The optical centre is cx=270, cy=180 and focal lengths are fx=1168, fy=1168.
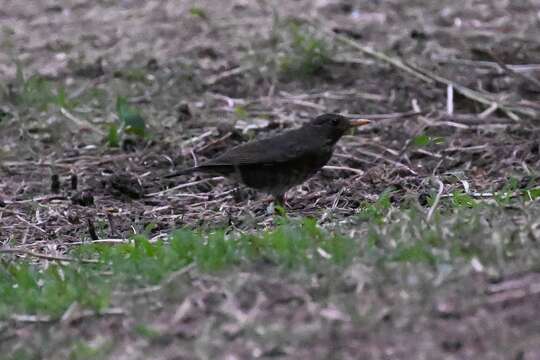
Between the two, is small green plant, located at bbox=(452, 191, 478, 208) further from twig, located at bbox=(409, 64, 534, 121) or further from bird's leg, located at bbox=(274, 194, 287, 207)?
twig, located at bbox=(409, 64, 534, 121)

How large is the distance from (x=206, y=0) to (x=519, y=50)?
13.2 ft

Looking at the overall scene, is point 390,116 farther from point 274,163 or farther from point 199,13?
point 199,13

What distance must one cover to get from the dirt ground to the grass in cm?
17

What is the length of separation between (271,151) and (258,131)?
5.82 ft

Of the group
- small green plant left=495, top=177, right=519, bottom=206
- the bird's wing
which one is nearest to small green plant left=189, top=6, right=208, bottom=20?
the bird's wing

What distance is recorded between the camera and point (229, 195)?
8.23 meters

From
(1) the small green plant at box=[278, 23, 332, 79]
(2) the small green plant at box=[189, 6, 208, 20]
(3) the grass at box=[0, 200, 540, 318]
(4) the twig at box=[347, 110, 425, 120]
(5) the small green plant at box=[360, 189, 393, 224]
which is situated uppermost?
(3) the grass at box=[0, 200, 540, 318]

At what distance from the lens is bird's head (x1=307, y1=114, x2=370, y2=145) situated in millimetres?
7875

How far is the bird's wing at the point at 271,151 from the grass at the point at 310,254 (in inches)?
57.4

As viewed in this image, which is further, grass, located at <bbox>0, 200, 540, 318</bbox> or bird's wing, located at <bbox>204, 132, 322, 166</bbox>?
bird's wing, located at <bbox>204, 132, 322, 166</bbox>

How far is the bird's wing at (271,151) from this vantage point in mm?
7605

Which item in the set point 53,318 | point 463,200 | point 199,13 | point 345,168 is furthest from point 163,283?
point 199,13

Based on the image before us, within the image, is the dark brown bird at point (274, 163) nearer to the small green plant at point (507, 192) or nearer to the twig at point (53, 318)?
the small green plant at point (507, 192)

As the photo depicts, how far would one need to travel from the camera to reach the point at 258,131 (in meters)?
9.44
